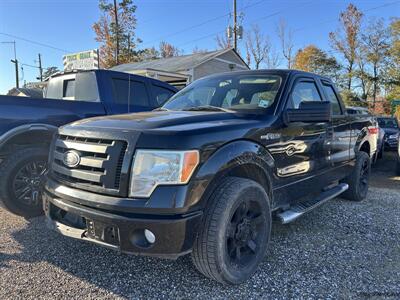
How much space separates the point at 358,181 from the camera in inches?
215

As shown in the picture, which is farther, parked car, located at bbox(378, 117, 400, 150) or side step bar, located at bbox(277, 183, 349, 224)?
→ parked car, located at bbox(378, 117, 400, 150)

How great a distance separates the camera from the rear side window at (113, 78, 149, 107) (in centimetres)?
538

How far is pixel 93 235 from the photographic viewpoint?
2.60 meters

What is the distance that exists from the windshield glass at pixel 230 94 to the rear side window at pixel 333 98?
131 cm

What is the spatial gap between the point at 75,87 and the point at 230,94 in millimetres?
2760

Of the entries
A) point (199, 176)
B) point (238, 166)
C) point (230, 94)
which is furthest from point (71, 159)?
point (230, 94)

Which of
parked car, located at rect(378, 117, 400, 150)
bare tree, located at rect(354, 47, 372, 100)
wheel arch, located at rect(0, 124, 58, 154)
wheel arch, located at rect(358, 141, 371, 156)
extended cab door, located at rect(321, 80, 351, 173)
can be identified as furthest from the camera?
bare tree, located at rect(354, 47, 372, 100)

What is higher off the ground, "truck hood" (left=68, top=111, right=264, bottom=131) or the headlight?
"truck hood" (left=68, top=111, right=264, bottom=131)

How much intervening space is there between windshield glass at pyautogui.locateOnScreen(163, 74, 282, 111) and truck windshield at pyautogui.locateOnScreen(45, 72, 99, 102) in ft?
5.03

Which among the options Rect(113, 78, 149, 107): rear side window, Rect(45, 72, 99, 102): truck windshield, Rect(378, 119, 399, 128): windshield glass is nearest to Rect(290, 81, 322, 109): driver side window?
Rect(113, 78, 149, 107): rear side window

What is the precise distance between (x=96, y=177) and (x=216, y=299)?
132cm

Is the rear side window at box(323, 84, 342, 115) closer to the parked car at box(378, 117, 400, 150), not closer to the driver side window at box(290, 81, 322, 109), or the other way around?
the driver side window at box(290, 81, 322, 109)

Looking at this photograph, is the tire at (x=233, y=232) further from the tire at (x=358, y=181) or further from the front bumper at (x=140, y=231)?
the tire at (x=358, y=181)

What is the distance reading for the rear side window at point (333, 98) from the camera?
471 centimetres
